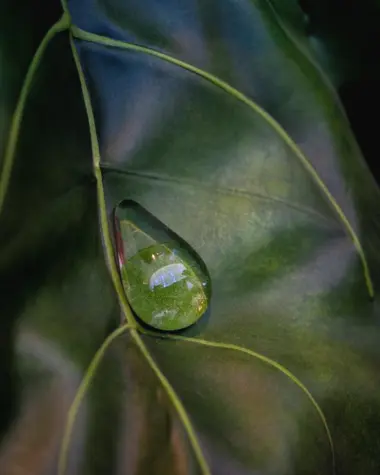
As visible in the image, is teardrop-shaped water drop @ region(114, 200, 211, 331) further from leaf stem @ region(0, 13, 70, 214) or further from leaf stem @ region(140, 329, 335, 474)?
leaf stem @ region(0, 13, 70, 214)

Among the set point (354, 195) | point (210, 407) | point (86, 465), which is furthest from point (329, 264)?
point (86, 465)

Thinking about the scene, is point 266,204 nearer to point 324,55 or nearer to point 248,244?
point 248,244

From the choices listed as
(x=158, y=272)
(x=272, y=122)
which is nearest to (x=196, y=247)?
(x=158, y=272)

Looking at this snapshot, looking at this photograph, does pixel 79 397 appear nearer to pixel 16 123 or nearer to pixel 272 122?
pixel 16 123

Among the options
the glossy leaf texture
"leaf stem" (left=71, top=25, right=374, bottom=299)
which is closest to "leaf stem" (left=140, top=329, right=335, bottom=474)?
the glossy leaf texture

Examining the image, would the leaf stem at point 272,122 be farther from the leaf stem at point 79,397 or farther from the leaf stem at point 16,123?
the leaf stem at point 79,397

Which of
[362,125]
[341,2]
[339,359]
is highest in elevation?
[341,2]
